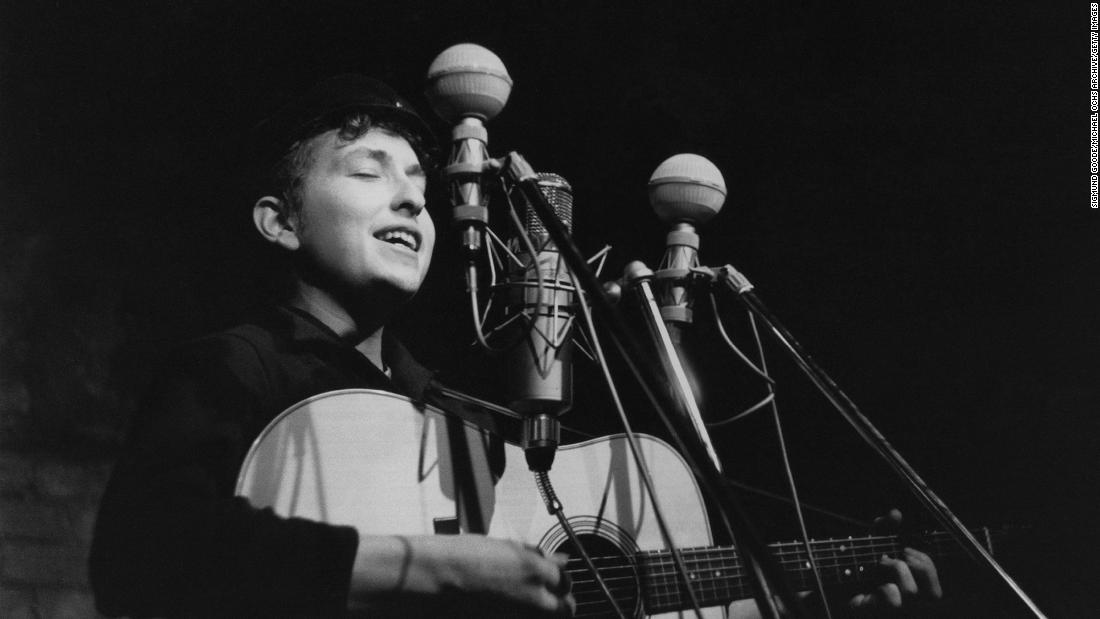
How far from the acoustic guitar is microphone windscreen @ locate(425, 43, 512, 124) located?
0.45 meters

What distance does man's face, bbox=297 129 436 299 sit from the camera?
4.58 ft

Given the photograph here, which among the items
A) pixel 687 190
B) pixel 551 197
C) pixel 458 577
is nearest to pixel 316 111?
pixel 551 197

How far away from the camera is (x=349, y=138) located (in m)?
1.45

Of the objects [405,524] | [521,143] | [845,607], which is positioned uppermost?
[521,143]

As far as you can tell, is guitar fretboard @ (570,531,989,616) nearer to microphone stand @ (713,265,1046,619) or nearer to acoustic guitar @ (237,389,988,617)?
acoustic guitar @ (237,389,988,617)

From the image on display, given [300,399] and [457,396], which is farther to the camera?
[457,396]

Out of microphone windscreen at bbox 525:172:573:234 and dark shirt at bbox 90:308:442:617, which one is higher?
microphone windscreen at bbox 525:172:573:234

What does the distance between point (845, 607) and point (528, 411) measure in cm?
75

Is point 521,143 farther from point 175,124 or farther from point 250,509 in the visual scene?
point 250,509

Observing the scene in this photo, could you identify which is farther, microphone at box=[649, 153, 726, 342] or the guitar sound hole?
microphone at box=[649, 153, 726, 342]

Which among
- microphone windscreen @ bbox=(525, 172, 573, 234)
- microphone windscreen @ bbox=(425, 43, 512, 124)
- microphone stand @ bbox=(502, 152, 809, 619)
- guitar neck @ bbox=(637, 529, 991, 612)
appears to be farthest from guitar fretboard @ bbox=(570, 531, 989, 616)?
microphone windscreen @ bbox=(425, 43, 512, 124)

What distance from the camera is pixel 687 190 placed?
5.38 ft

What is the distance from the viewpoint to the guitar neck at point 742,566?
4.59 feet

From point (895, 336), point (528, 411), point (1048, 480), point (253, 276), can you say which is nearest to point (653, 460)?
point (528, 411)
